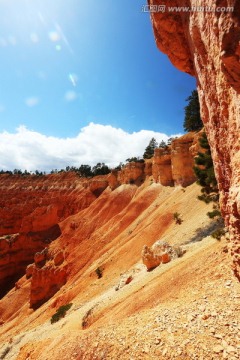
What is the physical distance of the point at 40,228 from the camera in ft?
194

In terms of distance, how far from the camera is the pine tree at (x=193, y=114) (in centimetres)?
4928

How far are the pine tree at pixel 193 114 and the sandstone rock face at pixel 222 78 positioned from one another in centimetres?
4234

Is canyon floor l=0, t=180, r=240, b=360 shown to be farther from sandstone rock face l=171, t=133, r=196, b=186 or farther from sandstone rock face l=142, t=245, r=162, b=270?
sandstone rock face l=171, t=133, r=196, b=186

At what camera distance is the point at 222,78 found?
6531 mm

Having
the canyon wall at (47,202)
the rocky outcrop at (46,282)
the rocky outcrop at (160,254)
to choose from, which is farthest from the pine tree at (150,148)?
the rocky outcrop at (160,254)

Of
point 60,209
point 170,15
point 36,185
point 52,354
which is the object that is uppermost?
point 36,185

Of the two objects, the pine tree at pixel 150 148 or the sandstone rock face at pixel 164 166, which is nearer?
the sandstone rock face at pixel 164 166

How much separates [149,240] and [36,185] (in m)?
63.0

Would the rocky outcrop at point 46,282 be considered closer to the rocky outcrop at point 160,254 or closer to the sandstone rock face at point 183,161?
the rocky outcrop at point 160,254

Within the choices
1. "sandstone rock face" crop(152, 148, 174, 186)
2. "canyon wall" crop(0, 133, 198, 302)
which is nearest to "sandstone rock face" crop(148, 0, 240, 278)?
"canyon wall" crop(0, 133, 198, 302)

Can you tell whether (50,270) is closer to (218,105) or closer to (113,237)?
(113,237)

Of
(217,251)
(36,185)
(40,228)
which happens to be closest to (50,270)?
(40,228)

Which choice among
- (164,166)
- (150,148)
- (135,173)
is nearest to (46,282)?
(164,166)

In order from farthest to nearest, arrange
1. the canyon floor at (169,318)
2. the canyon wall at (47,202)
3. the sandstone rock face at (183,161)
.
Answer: the sandstone rock face at (183,161) → the canyon wall at (47,202) → the canyon floor at (169,318)
